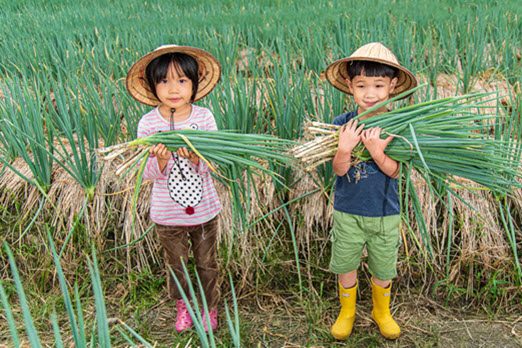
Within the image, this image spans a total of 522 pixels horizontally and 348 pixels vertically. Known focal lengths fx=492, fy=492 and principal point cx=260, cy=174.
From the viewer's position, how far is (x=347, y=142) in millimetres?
1518

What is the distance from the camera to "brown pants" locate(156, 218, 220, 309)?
5.99ft

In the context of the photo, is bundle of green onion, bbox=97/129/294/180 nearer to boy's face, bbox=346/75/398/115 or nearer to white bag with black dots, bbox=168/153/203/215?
white bag with black dots, bbox=168/153/203/215

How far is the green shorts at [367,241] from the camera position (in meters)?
1.72

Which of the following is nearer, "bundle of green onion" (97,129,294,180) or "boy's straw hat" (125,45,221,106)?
"bundle of green onion" (97,129,294,180)

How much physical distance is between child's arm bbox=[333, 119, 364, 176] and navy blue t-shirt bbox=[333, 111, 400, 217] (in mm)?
113

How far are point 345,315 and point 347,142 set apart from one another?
77 cm

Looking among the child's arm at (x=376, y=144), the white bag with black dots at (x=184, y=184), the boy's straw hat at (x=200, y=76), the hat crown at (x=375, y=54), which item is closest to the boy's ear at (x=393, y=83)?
the hat crown at (x=375, y=54)

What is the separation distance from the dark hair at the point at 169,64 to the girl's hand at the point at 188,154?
27cm

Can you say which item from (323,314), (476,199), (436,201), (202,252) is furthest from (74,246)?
(476,199)

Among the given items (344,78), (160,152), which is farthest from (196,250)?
(344,78)

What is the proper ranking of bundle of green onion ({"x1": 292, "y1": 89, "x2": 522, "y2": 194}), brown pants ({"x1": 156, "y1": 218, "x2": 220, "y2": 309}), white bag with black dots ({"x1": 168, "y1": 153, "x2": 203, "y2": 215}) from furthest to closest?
brown pants ({"x1": 156, "y1": 218, "x2": 220, "y2": 309}), white bag with black dots ({"x1": 168, "y1": 153, "x2": 203, "y2": 215}), bundle of green onion ({"x1": 292, "y1": 89, "x2": 522, "y2": 194})

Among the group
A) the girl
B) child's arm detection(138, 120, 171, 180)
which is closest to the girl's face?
the girl

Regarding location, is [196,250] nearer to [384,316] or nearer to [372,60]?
[384,316]

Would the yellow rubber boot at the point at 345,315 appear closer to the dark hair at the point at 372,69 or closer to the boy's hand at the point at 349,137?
the boy's hand at the point at 349,137
